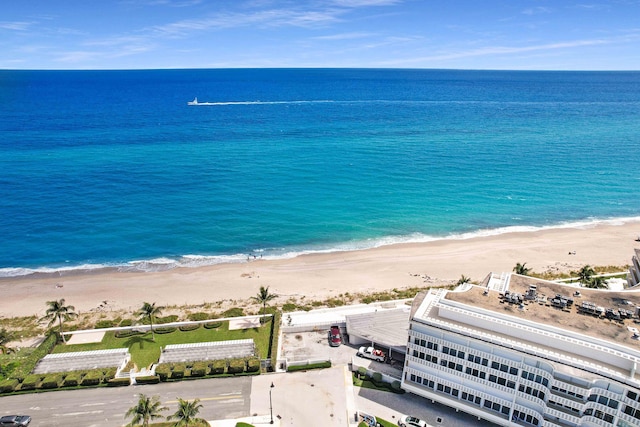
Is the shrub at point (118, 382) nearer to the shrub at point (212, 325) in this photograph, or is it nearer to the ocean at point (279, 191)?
the shrub at point (212, 325)

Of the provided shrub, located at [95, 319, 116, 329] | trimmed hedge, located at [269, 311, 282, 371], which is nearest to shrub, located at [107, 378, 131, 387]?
shrub, located at [95, 319, 116, 329]

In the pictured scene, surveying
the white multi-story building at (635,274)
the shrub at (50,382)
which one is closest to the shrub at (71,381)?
the shrub at (50,382)

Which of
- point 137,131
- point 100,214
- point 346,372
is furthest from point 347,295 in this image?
point 137,131

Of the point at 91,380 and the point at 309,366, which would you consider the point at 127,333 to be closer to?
the point at 91,380

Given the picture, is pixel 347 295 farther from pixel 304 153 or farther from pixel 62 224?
pixel 304 153

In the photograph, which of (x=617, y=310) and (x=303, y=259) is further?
(x=303, y=259)

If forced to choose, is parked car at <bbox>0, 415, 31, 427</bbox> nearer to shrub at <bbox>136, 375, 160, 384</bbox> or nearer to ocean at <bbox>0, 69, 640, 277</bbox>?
shrub at <bbox>136, 375, 160, 384</bbox>
